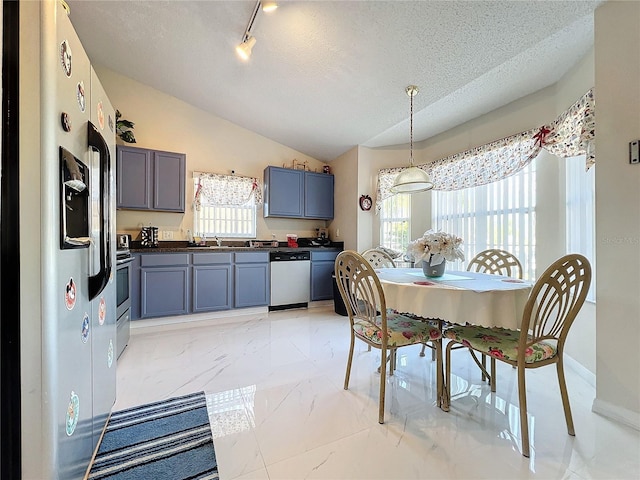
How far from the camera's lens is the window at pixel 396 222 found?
411 cm

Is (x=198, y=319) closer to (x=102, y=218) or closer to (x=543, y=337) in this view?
(x=102, y=218)

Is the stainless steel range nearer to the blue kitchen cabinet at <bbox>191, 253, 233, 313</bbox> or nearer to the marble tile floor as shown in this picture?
the marble tile floor

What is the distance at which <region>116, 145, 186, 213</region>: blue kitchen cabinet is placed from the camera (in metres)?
3.31

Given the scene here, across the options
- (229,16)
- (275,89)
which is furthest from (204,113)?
(229,16)

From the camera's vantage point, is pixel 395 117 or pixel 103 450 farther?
pixel 395 117

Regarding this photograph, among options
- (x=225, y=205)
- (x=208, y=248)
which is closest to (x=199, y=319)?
(x=208, y=248)

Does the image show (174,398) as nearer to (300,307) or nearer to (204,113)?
(300,307)

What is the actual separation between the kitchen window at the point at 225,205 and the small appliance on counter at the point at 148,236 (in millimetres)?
529

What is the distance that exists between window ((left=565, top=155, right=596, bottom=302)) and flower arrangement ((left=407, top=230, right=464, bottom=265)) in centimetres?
113

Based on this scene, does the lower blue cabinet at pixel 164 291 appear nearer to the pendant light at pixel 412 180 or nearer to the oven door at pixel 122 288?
the oven door at pixel 122 288

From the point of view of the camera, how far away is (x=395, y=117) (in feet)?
10.7

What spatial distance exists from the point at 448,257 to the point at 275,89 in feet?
8.53

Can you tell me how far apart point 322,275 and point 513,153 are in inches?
110

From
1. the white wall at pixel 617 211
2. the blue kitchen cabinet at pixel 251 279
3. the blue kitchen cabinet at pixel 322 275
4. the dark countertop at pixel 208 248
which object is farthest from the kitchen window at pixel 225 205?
the white wall at pixel 617 211
